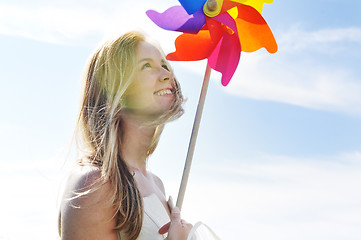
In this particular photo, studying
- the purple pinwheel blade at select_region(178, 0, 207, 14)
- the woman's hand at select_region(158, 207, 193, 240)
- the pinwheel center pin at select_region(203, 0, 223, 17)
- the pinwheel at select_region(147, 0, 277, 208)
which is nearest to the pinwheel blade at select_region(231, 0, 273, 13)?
the pinwheel at select_region(147, 0, 277, 208)

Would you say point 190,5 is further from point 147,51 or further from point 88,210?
point 88,210

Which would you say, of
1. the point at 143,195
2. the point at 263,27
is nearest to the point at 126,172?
the point at 143,195

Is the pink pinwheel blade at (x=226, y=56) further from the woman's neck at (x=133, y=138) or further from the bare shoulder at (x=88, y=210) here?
the bare shoulder at (x=88, y=210)

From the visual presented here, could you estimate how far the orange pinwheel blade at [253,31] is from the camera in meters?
2.56

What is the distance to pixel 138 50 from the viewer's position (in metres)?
2.31

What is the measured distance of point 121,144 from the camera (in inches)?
87.8

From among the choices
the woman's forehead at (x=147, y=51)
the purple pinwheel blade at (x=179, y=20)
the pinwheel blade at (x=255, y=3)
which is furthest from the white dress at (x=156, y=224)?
the pinwheel blade at (x=255, y=3)

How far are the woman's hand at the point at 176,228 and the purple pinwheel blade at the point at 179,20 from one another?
103cm

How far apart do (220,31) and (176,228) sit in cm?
119

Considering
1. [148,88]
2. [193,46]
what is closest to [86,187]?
[148,88]

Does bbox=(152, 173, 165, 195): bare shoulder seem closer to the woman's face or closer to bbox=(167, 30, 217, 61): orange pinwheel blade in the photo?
the woman's face

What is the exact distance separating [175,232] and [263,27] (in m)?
1.31

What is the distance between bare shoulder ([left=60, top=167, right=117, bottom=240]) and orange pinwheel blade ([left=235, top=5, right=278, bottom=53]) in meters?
1.23

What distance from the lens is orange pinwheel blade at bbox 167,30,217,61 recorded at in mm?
2537
